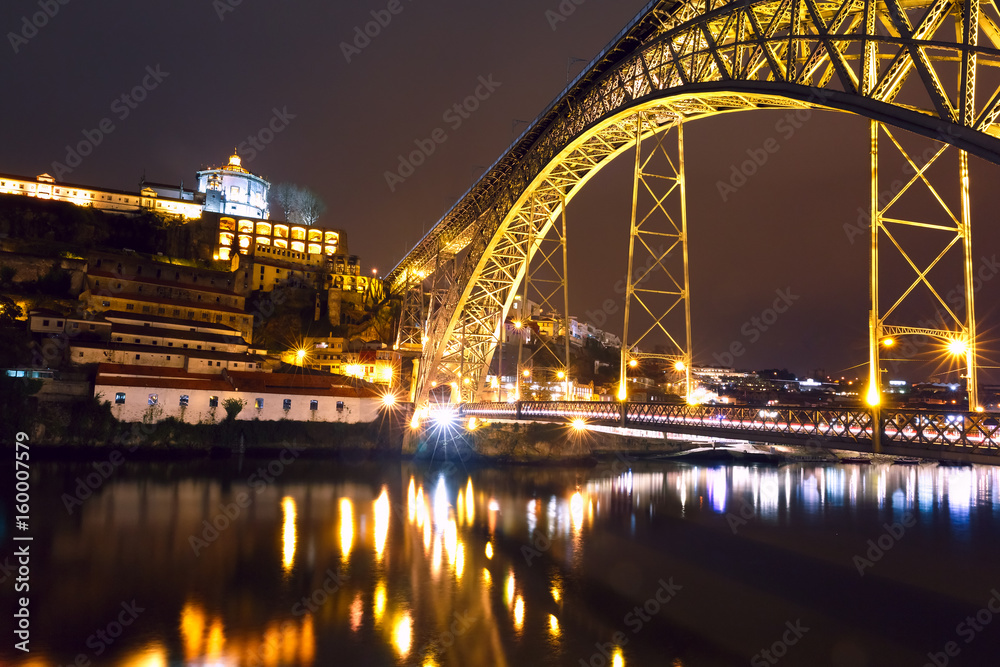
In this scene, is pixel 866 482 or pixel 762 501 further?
pixel 866 482

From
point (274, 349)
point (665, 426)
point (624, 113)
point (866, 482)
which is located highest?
point (624, 113)

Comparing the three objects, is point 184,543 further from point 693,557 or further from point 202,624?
point 693,557

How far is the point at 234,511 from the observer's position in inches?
822

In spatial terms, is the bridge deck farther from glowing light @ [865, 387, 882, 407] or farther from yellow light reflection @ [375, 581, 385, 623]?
yellow light reflection @ [375, 581, 385, 623]

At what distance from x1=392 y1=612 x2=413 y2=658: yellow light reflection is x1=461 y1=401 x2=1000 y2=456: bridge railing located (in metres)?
6.74

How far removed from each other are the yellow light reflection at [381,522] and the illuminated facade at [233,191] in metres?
52.5

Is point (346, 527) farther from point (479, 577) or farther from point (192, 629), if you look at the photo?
Answer: point (192, 629)

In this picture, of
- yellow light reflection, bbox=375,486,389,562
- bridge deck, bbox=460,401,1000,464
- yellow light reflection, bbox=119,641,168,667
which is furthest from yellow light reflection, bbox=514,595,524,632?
yellow light reflection, bbox=119,641,168,667

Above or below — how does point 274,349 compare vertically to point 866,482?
above

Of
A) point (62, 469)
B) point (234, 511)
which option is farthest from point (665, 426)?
point (62, 469)

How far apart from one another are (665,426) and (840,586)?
18.1 feet

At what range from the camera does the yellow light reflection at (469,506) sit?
22.0 m

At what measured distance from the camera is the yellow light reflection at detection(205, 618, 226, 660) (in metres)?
10.2

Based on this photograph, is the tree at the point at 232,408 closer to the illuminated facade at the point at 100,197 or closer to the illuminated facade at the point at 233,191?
the illuminated facade at the point at 100,197
